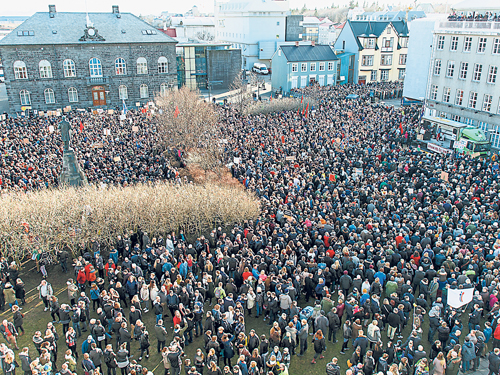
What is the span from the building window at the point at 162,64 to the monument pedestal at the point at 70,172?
34504 mm

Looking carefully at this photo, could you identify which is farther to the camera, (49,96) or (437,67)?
(49,96)

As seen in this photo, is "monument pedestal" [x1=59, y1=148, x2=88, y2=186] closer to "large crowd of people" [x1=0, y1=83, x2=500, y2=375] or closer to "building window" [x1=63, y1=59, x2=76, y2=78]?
"large crowd of people" [x1=0, y1=83, x2=500, y2=375]

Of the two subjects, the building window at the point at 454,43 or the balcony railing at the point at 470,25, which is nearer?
the balcony railing at the point at 470,25

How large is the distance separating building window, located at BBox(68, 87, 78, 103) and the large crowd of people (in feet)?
89.8

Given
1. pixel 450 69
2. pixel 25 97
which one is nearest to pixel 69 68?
pixel 25 97

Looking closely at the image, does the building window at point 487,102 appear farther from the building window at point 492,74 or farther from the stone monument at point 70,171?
the stone monument at point 70,171

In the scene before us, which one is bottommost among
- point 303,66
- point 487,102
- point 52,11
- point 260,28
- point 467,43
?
point 487,102

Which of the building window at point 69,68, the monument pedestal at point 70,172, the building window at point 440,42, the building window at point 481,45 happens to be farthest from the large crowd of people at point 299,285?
the building window at point 69,68

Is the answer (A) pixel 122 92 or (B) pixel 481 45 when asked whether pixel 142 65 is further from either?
(B) pixel 481 45

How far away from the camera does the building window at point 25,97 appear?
1949 inches

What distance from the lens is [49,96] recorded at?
167 ft

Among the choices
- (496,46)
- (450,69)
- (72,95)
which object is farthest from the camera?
(72,95)

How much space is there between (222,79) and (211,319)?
55.3m

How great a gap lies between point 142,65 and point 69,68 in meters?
8.58
